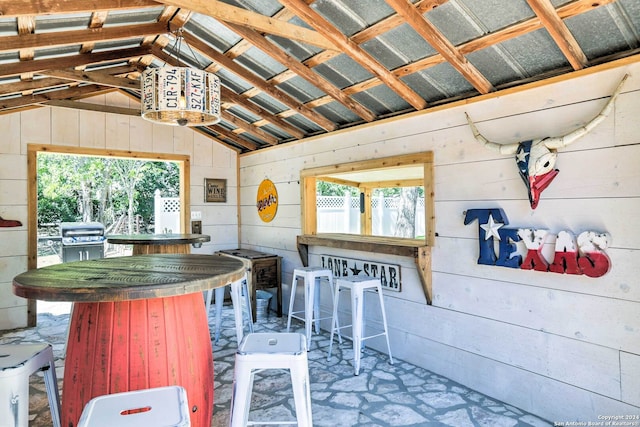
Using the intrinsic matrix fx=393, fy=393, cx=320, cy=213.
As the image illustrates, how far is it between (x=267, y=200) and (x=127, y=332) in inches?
147

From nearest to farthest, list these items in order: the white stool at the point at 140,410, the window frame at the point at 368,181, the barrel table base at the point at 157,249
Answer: the white stool at the point at 140,410 → the window frame at the point at 368,181 → the barrel table base at the point at 157,249

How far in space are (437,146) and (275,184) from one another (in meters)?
2.57

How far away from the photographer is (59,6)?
220 centimetres

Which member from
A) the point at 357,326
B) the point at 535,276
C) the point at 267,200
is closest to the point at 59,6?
the point at 357,326

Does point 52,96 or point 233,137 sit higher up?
point 52,96

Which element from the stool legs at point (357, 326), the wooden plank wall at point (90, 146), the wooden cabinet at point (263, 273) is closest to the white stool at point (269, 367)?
the stool legs at point (357, 326)

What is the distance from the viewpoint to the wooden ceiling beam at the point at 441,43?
7.24 ft

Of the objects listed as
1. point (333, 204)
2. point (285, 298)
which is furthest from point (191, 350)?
point (333, 204)

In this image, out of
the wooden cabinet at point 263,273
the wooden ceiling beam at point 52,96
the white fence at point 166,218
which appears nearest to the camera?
the wooden ceiling beam at point 52,96

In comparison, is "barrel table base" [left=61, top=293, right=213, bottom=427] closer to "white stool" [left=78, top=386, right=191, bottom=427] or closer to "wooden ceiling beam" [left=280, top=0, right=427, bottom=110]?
"white stool" [left=78, top=386, right=191, bottom=427]

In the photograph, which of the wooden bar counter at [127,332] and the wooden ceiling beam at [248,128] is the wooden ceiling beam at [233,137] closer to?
the wooden ceiling beam at [248,128]

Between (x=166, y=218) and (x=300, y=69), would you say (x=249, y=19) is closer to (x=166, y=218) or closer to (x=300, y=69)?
(x=300, y=69)

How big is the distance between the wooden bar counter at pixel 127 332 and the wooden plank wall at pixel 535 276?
1899 millimetres

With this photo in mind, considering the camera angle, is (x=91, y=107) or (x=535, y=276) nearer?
(x=535, y=276)
